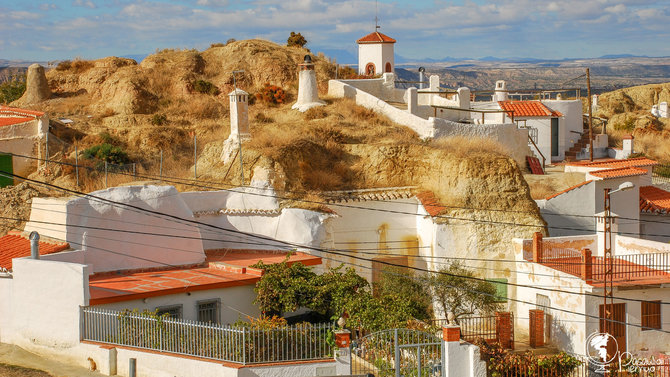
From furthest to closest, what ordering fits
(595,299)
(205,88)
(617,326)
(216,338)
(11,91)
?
(11,91), (205,88), (617,326), (595,299), (216,338)

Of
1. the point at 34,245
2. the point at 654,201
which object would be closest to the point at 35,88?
the point at 34,245

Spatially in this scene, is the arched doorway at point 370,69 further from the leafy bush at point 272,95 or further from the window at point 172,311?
the window at point 172,311

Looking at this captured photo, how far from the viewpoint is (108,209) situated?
25891 millimetres

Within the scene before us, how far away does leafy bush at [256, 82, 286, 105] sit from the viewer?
41.2 m

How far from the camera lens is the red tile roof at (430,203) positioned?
97.2ft

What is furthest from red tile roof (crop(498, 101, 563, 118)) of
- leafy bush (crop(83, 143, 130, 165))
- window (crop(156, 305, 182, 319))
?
window (crop(156, 305, 182, 319))

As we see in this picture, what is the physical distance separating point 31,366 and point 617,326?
1562cm

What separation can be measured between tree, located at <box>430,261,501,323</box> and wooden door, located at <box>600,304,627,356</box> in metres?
3.32

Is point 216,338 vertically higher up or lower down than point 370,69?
lower down

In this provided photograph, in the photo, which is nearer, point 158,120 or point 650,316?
point 650,316

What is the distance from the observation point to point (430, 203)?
3011cm

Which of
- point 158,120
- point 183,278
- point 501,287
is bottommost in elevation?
point 501,287

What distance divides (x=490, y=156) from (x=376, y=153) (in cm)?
418

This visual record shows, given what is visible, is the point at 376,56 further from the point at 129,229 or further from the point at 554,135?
the point at 129,229
